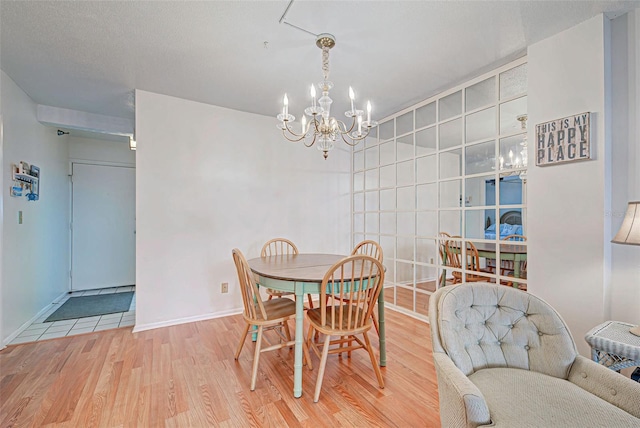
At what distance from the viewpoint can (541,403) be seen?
1.08 metres

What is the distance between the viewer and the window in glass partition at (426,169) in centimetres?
307

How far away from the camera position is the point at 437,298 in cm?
146

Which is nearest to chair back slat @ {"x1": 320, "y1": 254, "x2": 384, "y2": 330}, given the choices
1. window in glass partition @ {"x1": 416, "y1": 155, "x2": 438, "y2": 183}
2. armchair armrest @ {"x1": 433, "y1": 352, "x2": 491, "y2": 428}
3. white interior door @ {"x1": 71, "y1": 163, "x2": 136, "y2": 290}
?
armchair armrest @ {"x1": 433, "y1": 352, "x2": 491, "y2": 428}

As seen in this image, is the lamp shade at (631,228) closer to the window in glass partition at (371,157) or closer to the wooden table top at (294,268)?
the wooden table top at (294,268)

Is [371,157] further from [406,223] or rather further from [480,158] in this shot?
[480,158]

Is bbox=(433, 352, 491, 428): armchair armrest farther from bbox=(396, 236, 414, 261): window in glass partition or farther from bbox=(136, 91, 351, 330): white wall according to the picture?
bbox=(136, 91, 351, 330): white wall

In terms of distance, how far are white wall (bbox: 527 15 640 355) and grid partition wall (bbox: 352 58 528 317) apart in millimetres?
173

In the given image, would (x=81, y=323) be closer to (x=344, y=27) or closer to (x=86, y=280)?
(x=86, y=280)

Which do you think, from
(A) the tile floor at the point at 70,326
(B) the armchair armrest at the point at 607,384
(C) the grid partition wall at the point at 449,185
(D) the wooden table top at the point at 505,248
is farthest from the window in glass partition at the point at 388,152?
(A) the tile floor at the point at 70,326

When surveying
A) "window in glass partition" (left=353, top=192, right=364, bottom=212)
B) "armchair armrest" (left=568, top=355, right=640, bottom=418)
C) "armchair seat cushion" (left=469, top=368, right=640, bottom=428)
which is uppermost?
"window in glass partition" (left=353, top=192, right=364, bottom=212)

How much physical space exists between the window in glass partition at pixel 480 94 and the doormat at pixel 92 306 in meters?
4.57

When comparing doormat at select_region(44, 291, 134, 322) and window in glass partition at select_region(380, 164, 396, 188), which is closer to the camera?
doormat at select_region(44, 291, 134, 322)

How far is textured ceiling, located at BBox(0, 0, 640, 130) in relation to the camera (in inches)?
70.7

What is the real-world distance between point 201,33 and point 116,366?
2.55m
